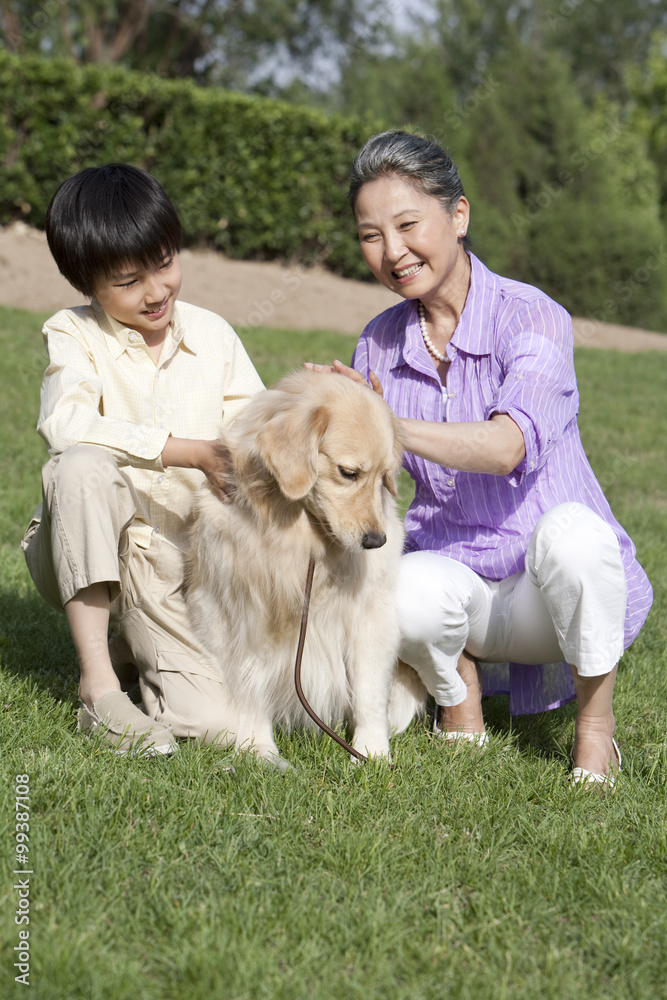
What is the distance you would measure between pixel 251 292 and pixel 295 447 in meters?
10.6

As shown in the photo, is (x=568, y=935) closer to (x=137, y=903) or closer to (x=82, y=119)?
(x=137, y=903)

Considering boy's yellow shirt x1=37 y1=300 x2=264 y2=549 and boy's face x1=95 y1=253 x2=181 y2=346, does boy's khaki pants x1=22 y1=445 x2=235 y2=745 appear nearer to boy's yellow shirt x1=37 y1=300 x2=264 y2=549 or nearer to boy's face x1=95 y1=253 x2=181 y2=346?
boy's yellow shirt x1=37 y1=300 x2=264 y2=549

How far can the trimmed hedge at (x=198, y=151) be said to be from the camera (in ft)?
39.5

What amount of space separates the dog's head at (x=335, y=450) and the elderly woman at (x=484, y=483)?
171mm

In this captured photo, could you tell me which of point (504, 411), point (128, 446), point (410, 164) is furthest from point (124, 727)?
point (410, 164)

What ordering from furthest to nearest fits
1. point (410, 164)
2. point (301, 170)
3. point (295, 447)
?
point (301, 170) < point (410, 164) < point (295, 447)

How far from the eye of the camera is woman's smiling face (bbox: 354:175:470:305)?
3.08 meters

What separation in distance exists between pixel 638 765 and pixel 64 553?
6.67 feet

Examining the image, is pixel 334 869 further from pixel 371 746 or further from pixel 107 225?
pixel 107 225

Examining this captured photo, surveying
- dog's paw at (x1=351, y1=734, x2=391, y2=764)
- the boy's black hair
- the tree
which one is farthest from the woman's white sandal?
Result: the tree

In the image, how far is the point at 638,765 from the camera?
3.01m

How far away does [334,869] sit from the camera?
234 centimetres

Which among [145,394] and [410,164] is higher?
[410,164]

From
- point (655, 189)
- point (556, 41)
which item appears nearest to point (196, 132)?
point (655, 189)
